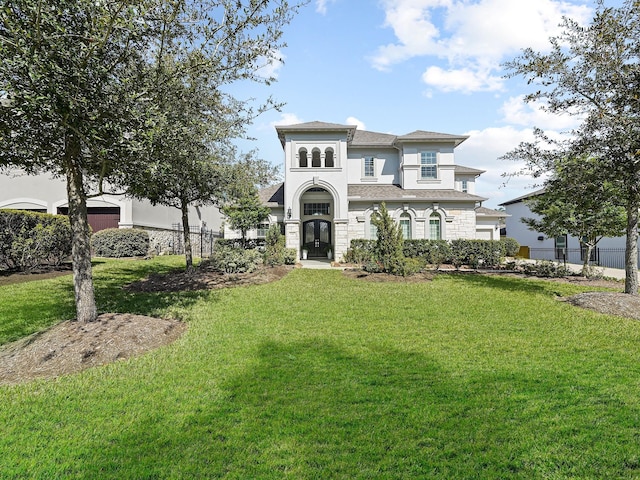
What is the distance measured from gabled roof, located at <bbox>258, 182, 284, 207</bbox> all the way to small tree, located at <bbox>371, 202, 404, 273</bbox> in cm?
1001

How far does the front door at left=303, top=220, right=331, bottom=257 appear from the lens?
26830 mm

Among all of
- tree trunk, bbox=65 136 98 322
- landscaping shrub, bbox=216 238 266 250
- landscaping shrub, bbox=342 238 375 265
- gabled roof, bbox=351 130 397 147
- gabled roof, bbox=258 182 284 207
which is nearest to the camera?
tree trunk, bbox=65 136 98 322

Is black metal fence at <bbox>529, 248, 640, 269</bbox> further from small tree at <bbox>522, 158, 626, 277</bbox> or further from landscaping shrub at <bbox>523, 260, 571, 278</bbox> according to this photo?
small tree at <bbox>522, 158, 626, 277</bbox>

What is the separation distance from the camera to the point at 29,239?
1237 cm

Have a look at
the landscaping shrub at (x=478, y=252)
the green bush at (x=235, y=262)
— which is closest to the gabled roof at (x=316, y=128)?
the green bush at (x=235, y=262)

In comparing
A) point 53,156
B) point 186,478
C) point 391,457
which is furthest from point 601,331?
point 53,156

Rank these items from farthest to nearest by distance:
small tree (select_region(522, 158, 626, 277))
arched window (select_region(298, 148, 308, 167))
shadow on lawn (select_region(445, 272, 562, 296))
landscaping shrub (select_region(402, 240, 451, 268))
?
1. arched window (select_region(298, 148, 308, 167))
2. landscaping shrub (select_region(402, 240, 451, 268))
3. shadow on lawn (select_region(445, 272, 562, 296))
4. small tree (select_region(522, 158, 626, 277))

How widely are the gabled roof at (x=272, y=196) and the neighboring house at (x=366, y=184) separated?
13 centimetres

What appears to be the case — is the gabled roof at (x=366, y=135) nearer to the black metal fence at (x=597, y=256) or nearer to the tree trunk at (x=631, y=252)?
the black metal fence at (x=597, y=256)

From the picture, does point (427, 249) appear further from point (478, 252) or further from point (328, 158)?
point (328, 158)

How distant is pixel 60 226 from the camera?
1397 cm

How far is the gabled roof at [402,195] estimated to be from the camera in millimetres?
21000

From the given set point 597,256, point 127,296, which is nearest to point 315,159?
point 127,296

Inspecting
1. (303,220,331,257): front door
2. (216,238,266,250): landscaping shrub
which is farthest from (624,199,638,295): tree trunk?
(303,220,331,257): front door
